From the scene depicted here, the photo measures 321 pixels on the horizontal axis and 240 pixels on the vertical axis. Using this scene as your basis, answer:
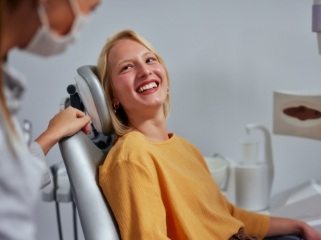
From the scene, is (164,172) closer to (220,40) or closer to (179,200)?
(179,200)

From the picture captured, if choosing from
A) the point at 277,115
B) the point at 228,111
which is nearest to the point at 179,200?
the point at 277,115

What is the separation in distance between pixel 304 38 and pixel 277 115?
43 centimetres

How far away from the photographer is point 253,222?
1.42 m

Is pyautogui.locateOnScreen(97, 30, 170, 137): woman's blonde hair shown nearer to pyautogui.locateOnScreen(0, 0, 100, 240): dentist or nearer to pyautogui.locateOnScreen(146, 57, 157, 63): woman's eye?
pyautogui.locateOnScreen(146, 57, 157, 63): woman's eye

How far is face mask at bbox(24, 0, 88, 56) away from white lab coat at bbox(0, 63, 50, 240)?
0.05m

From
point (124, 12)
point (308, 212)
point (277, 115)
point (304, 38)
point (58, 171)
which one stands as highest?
point (124, 12)

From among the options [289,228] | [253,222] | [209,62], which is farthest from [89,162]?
[209,62]

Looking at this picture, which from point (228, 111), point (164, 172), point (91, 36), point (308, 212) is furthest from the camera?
point (228, 111)

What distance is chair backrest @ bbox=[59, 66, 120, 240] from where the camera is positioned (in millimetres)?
1109

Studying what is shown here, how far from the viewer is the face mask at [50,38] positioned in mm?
624

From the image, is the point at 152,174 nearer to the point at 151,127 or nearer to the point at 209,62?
the point at 151,127

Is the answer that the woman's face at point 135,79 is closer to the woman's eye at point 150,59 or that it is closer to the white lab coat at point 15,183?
the woman's eye at point 150,59

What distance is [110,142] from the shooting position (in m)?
1.40

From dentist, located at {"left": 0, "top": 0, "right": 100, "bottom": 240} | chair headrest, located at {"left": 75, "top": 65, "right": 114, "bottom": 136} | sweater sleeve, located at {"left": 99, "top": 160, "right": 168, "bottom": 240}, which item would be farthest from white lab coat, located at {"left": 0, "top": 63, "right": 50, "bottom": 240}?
chair headrest, located at {"left": 75, "top": 65, "right": 114, "bottom": 136}
